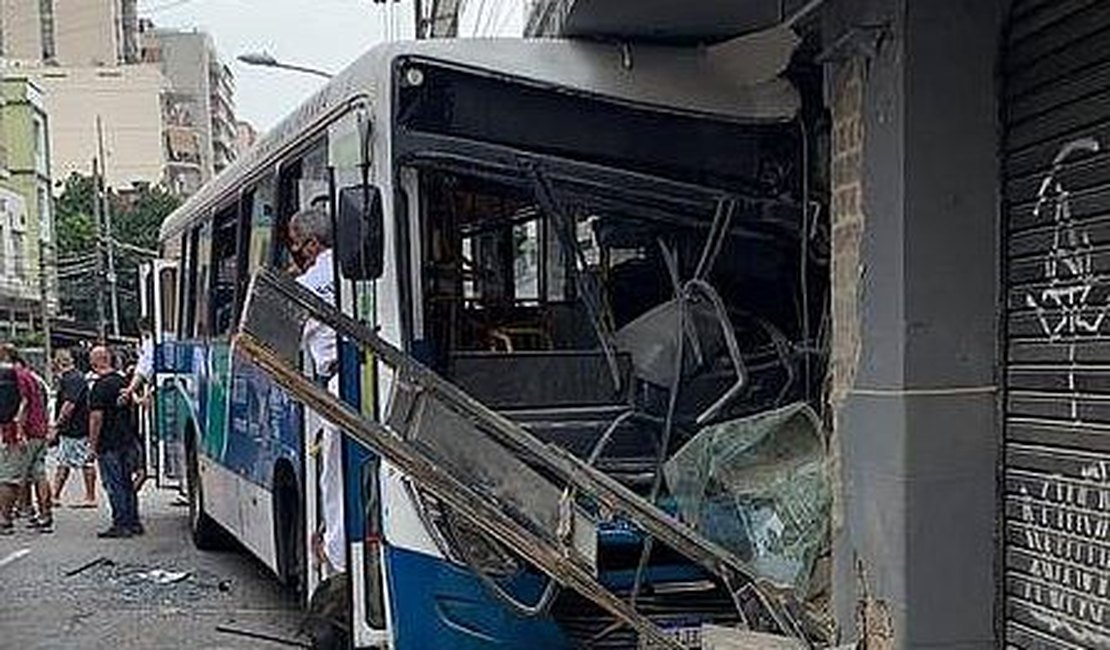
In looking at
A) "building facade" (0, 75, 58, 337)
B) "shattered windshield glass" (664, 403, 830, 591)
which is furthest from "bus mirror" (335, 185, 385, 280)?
"building facade" (0, 75, 58, 337)

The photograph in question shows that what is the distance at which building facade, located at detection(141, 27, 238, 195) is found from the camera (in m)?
97.1

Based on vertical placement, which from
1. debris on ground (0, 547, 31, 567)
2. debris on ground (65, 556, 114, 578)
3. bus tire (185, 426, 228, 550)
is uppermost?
bus tire (185, 426, 228, 550)

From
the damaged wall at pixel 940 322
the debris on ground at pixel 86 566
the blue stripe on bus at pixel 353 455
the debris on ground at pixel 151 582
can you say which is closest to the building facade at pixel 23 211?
the debris on ground at pixel 86 566

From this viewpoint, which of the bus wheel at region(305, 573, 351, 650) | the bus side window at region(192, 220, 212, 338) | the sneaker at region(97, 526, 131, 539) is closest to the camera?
the bus wheel at region(305, 573, 351, 650)

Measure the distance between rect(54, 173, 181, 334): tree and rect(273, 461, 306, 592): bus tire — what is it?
54.9 meters

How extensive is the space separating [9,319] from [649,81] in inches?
2064

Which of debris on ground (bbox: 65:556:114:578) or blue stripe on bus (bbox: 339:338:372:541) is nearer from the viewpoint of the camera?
blue stripe on bus (bbox: 339:338:372:541)

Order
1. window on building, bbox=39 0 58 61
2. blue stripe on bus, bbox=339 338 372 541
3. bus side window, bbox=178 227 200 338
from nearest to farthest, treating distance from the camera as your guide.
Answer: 1. blue stripe on bus, bbox=339 338 372 541
2. bus side window, bbox=178 227 200 338
3. window on building, bbox=39 0 58 61

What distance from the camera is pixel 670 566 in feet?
19.8

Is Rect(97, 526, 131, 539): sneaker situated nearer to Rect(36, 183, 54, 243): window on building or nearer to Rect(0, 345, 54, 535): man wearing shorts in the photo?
Rect(0, 345, 54, 535): man wearing shorts

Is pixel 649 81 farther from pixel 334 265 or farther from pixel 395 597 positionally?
pixel 395 597

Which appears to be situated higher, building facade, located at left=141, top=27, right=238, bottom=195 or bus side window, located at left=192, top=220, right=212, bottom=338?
building facade, located at left=141, top=27, right=238, bottom=195

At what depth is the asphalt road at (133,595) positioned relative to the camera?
9227mm

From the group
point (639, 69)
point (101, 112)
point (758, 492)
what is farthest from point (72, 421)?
point (101, 112)
